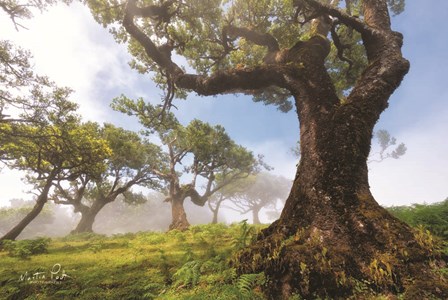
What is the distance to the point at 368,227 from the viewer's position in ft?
14.7

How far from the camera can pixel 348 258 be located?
408cm

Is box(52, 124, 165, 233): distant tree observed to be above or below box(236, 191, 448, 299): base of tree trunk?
above

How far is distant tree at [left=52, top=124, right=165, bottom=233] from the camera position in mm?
21406

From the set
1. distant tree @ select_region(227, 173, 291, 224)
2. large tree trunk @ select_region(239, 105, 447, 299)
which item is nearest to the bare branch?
large tree trunk @ select_region(239, 105, 447, 299)

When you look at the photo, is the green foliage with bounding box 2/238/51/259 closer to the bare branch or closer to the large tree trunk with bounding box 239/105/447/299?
the large tree trunk with bounding box 239/105/447/299

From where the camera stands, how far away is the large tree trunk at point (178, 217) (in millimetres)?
18028

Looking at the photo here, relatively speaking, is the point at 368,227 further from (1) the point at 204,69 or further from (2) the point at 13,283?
(1) the point at 204,69

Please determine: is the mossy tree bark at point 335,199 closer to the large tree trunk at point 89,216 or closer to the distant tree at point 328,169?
the distant tree at point 328,169

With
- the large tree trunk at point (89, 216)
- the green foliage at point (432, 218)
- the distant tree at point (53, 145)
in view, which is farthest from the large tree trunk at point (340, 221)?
the large tree trunk at point (89, 216)

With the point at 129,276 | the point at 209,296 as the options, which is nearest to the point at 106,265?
the point at 129,276

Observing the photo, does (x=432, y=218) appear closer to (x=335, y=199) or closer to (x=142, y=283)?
(x=335, y=199)

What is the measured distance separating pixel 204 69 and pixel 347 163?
10378 mm

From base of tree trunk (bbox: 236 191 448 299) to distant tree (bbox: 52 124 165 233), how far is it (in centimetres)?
1807
